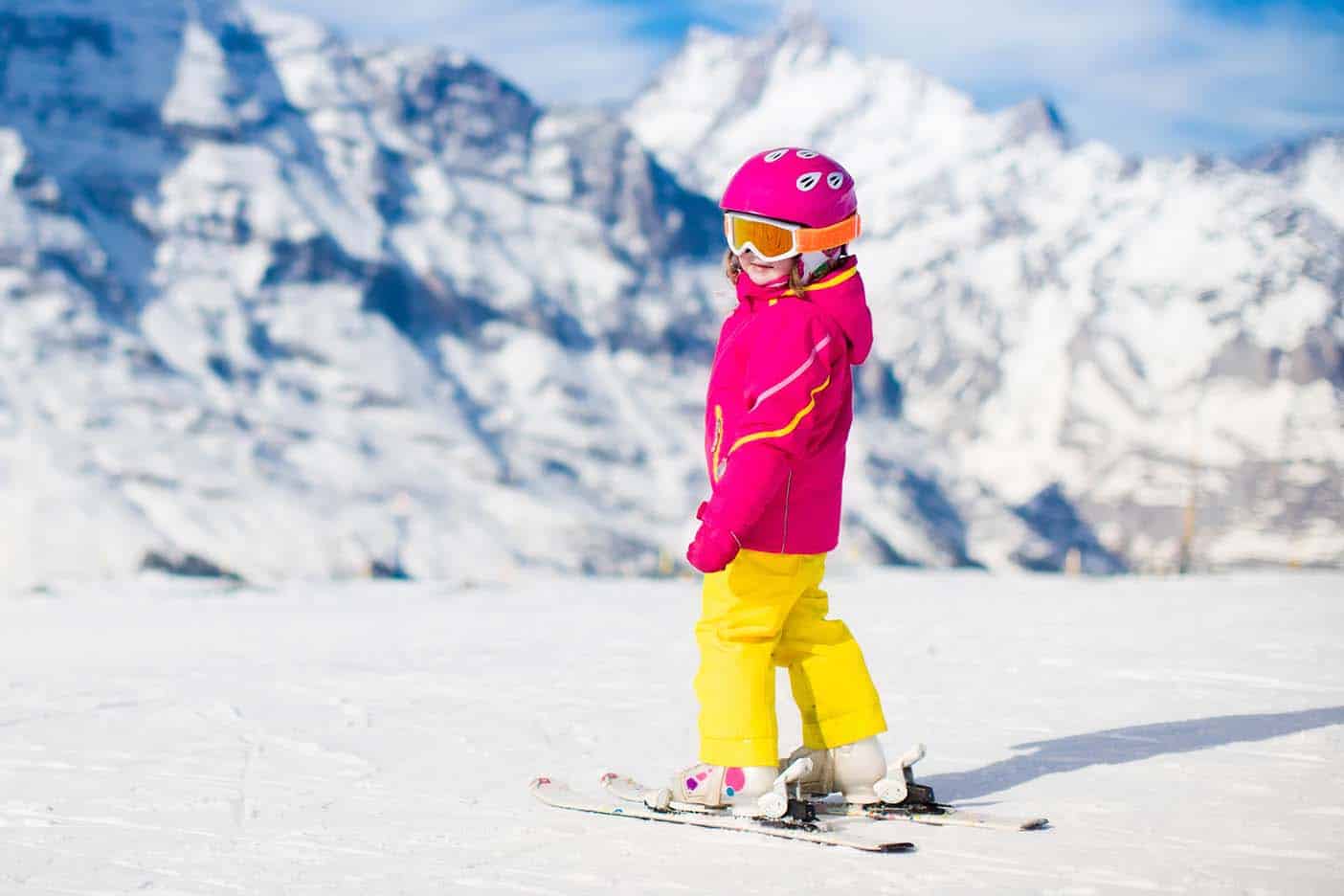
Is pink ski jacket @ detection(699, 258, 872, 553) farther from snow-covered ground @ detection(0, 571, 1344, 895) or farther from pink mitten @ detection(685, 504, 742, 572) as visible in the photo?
snow-covered ground @ detection(0, 571, 1344, 895)

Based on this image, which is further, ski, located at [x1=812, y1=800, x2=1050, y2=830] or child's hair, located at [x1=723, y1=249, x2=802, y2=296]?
child's hair, located at [x1=723, y1=249, x2=802, y2=296]

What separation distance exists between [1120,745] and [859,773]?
1437 mm

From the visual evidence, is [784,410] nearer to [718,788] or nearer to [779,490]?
[779,490]

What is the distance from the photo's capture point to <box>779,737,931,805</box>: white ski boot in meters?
3.91

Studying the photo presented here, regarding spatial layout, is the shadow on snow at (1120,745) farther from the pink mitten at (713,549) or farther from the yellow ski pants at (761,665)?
the pink mitten at (713,549)


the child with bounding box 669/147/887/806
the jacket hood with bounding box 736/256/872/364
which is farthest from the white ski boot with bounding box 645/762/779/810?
the jacket hood with bounding box 736/256/872/364

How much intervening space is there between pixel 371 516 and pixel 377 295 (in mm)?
51516

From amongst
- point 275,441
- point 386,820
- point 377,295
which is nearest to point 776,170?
point 386,820

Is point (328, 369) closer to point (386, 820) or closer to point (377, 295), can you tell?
point (377, 295)

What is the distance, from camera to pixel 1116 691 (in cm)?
641

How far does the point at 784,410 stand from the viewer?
3.78m

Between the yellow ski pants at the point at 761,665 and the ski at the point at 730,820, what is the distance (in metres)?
0.18

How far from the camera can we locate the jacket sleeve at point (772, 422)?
3750 millimetres

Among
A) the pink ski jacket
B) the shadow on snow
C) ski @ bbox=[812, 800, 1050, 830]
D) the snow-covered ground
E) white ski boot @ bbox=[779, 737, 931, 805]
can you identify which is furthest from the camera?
the shadow on snow
